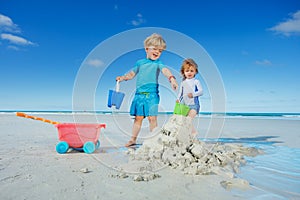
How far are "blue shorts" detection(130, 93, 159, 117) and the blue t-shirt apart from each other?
0.28ft

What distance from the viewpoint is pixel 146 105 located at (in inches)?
Result: 133

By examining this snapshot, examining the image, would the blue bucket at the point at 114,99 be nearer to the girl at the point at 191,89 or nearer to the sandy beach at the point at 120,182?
the girl at the point at 191,89

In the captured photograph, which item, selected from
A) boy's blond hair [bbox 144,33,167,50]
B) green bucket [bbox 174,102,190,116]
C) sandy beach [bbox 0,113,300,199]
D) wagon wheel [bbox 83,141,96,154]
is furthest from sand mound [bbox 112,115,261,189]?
boy's blond hair [bbox 144,33,167,50]

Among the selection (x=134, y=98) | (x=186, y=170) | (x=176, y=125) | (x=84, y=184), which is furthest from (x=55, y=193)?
(x=134, y=98)

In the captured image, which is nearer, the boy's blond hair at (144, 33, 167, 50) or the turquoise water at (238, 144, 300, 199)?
the turquoise water at (238, 144, 300, 199)

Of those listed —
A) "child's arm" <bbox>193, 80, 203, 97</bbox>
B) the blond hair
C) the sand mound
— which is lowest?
the sand mound

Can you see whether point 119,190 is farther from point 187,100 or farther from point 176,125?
point 187,100

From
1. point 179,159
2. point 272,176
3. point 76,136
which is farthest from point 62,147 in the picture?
point 272,176

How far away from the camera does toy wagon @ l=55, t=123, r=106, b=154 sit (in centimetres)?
243

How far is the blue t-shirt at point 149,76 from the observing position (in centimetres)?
343

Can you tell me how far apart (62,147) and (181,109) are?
187cm

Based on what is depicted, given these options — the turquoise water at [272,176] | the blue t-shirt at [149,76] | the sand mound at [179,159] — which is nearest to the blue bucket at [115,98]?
the blue t-shirt at [149,76]

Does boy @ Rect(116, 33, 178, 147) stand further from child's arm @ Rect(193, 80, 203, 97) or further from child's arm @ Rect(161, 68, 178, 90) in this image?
child's arm @ Rect(193, 80, 203, 97)

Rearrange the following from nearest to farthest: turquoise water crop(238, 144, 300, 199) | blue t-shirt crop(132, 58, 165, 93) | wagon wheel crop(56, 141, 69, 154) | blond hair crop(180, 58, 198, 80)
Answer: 1. turquoise water crop(238, 144, 300, 199)
2. wagon wheel crop(56, 141, 69, 154)
3. blue t-shirt crop(132, 58, 165, 93)
4. blond hair crop(180, 58, 198, 80)
